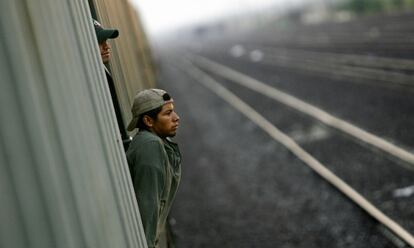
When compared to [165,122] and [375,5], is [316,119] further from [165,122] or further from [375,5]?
[375,5]

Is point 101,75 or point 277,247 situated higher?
point 101,75

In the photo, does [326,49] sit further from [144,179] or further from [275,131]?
[144,179]

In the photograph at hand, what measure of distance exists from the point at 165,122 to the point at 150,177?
0.46 metres

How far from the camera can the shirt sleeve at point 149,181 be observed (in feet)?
10.5

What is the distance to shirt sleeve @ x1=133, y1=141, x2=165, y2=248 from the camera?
3.19 meters

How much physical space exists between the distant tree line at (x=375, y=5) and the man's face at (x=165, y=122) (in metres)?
35.6

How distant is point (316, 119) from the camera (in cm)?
1269

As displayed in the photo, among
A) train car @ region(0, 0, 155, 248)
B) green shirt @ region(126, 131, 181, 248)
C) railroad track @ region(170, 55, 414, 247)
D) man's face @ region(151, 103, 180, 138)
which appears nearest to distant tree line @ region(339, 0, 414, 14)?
railroad track @ region(170, 55, 414, 247)

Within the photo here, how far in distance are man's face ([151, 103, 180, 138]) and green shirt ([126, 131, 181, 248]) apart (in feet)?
0.44

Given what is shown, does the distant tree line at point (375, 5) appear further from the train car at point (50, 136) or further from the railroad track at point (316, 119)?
the train car at point (50, 136)

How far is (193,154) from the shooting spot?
39.3 ft

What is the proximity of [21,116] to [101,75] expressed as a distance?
56 centimetres

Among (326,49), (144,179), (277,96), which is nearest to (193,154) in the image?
(277,96)

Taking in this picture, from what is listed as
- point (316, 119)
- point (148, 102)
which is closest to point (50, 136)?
point (148, 102)
